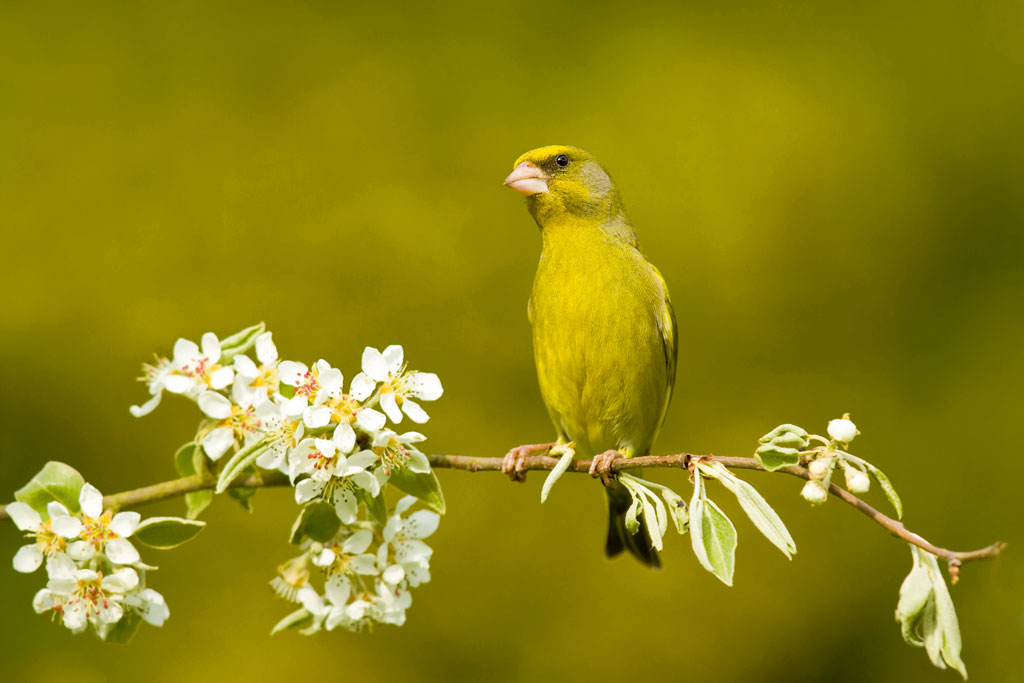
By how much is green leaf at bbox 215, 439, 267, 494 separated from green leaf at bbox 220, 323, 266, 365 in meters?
→ 0.27

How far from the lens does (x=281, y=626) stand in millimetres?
1688

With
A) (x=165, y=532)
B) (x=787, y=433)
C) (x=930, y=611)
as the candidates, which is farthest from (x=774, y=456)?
(x=165, y=532)

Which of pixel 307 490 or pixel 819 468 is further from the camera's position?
pixel 307 490

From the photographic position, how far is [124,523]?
1538 mm

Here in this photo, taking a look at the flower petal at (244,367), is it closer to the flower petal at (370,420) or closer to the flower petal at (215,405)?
the flower petal at (215,405)

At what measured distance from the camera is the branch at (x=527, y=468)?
1.35 metres

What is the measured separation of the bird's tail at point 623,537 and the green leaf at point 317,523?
1341 millimetres

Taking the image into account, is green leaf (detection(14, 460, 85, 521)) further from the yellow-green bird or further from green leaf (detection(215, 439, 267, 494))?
the yellow-green bird

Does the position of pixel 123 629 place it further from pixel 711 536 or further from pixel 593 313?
pixel 593 313

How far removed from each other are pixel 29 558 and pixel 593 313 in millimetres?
1451

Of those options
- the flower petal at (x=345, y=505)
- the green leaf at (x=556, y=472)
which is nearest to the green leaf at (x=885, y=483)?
the green leaf at (x=556, y=472)

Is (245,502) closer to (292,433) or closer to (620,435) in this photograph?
(292,433)

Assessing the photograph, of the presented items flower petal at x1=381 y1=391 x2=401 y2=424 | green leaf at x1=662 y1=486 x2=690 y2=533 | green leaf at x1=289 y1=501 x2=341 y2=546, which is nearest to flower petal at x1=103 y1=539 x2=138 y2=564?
green leaf at x1=289 y1=501 x2=341 y2=546

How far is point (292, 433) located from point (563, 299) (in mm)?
1115
